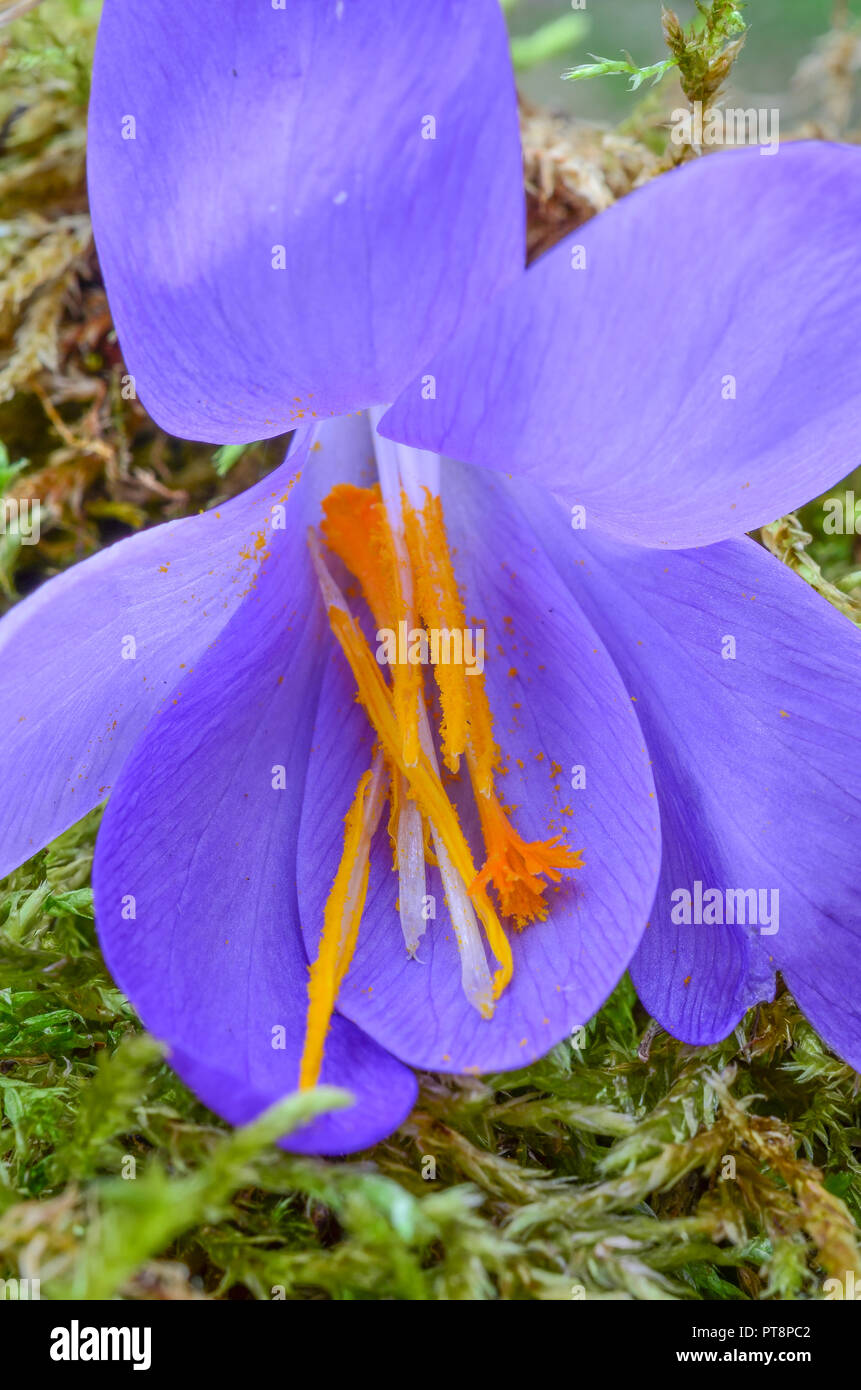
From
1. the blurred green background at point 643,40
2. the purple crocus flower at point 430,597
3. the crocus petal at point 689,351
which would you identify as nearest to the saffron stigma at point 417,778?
the purple crocus flower at point 430,597

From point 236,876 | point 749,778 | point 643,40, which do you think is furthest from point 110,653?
point 643,40

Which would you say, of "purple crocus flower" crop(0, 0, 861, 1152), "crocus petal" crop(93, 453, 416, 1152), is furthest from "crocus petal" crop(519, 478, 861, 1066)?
"crocus petal" crop(93, 453, 416, 1152)

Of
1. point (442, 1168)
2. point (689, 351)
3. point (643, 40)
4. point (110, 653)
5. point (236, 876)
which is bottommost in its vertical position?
point (442, 1168)

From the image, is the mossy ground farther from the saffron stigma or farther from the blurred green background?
the blurred green background

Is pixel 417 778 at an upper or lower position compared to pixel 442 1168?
upper

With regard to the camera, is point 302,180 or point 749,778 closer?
point 302,180

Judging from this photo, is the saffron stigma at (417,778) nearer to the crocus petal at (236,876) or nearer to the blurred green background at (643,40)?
the crocus petal at (236,876)

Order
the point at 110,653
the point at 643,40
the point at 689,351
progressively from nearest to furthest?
the point at 689,351 < the point at 110,653 < the point at 643,40

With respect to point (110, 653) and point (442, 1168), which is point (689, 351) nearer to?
point (110, 653)
